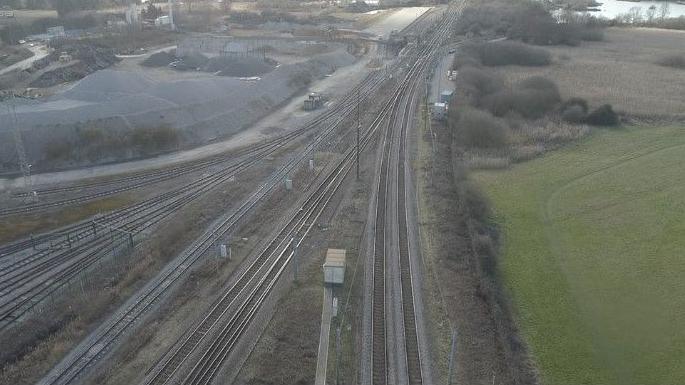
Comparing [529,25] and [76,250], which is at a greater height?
[529,25]

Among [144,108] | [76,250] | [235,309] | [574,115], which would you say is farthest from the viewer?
[574,115]

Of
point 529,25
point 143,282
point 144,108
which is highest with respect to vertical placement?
point 529,25

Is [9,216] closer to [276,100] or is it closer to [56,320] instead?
[56,320]

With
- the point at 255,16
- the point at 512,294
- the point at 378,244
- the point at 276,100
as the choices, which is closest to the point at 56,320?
the point at 378,244

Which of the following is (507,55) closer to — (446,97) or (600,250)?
(446,97)

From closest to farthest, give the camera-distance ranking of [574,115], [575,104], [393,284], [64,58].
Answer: [393,284] → [574,115] → [575,104] → [64,58]

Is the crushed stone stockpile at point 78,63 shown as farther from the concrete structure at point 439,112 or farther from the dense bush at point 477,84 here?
the dense bush at point 477,84

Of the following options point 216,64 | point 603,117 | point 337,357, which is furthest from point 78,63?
point 337,357
